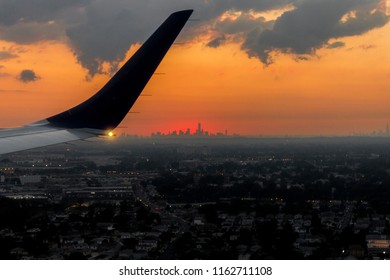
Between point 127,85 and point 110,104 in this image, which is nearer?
point 127,85

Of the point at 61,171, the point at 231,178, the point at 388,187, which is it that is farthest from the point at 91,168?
the point at 388,187

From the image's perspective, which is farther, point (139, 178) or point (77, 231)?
point (139, 178)

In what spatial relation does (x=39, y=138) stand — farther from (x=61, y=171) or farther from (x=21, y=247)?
(x=61, y=171)

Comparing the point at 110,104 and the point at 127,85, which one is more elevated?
the point at 127,85

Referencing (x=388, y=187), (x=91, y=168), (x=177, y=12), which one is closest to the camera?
(x=177, y=12)
